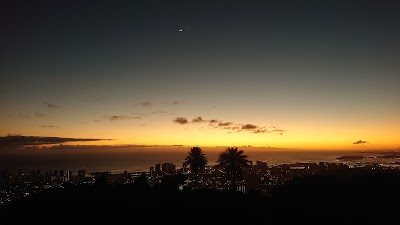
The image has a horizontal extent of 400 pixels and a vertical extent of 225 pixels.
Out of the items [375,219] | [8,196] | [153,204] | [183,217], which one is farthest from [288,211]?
[8,196]

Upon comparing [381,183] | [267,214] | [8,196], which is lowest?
[8,196]

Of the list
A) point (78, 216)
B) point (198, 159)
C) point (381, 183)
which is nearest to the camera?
point (78, 216)

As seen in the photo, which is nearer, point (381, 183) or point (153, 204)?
point (153, 204)

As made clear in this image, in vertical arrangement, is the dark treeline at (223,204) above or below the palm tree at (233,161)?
below

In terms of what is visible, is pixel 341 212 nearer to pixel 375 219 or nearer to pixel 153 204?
pixel 375 219

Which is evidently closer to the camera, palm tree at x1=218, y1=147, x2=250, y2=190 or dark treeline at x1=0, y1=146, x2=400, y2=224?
dark treeline at x1=0, y1=146, x2=400, y2=224

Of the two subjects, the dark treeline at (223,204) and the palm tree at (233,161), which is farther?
the palm tree at (233,161)

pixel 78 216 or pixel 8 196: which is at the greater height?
pixel 78 216

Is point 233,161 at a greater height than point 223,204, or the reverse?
point 233,161
